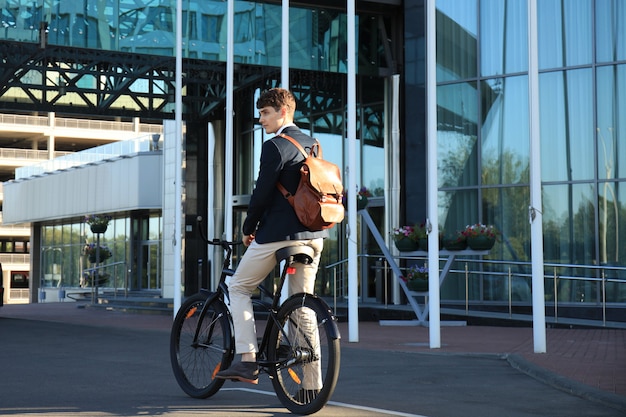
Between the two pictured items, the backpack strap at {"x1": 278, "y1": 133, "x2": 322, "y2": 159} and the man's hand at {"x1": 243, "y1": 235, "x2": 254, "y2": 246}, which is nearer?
the backpack strap at {"x1": 278, "y1": 133, "x2": 322, "y2": 159}

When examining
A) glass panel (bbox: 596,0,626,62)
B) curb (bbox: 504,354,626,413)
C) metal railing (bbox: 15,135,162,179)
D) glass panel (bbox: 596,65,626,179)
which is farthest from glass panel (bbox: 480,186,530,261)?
metal railing (bbox: 15,135,162,179)

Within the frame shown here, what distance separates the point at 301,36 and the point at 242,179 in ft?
30.9

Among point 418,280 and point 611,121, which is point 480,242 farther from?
point 611,121

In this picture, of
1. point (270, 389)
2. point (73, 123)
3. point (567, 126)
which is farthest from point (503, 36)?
point (73, 123)

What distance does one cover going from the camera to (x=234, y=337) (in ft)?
22.1

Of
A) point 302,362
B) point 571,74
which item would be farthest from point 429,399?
point 571,74

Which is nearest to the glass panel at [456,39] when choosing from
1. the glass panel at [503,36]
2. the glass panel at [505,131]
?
the glass panel at [503,36]

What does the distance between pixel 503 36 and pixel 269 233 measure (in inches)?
672

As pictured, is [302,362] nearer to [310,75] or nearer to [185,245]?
[310,75]

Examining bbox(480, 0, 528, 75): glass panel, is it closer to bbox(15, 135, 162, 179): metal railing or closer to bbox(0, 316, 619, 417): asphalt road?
bbox(0, 316, 619, 417): asphalt road

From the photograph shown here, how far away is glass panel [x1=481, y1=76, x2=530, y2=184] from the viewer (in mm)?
21872

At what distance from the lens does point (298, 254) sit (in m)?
6.36

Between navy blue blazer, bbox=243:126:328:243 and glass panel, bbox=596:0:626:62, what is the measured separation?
1586cm

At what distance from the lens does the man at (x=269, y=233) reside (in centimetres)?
639
